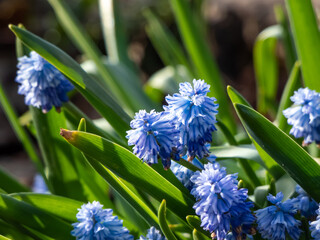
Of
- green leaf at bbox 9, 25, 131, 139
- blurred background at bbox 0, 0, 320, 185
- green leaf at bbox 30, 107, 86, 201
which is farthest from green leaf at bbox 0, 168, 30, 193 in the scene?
blurred background at bbox 0, 0, 320, 185

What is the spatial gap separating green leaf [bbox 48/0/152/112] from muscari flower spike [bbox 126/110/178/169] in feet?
2.81

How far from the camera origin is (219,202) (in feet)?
2.35

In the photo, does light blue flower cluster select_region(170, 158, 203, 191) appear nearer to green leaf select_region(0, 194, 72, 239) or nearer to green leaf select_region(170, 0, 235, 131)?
green leaf select_region(0, 194, 72, 239)

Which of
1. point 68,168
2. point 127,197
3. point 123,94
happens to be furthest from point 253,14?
point 127,197

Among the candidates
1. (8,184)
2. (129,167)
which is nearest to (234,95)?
(129,167)

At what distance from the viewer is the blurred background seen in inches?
141

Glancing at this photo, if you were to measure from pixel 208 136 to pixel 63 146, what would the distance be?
48 centimetres

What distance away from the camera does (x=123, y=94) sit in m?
1.70

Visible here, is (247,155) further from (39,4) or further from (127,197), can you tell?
(39,4)

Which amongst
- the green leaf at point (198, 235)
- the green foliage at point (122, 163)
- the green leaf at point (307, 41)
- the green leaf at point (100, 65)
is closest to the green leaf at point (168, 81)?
the green leaf at point (100, 65)

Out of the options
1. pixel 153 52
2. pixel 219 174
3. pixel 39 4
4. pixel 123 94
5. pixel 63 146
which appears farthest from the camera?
pixel 39 4

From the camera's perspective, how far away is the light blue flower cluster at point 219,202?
714 mm

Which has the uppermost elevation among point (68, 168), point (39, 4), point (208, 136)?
point (39, 4)

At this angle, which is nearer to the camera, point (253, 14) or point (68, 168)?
point (68, 168)
